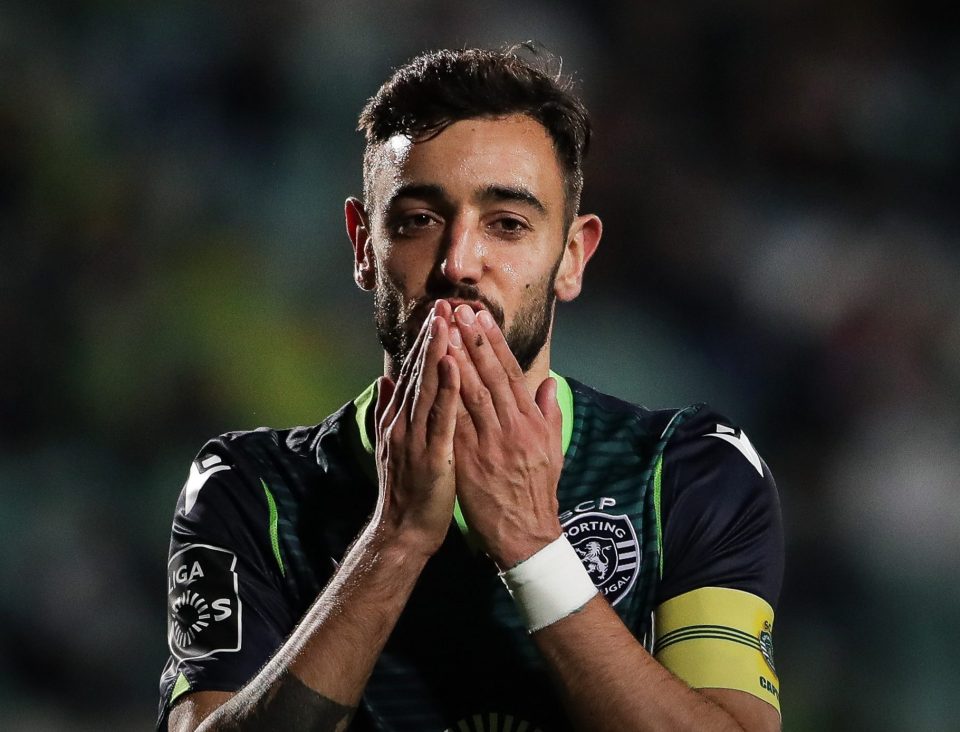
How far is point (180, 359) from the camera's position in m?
4.47

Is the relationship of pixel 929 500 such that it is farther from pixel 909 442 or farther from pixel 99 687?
pixel 99 687

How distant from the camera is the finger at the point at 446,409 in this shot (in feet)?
7.23

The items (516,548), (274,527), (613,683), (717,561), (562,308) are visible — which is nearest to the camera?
(613,683)

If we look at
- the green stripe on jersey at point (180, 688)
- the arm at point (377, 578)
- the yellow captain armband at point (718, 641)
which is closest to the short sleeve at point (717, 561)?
the yellow captain armband at point (718, 641)

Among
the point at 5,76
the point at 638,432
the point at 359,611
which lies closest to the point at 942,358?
the point at 638,432

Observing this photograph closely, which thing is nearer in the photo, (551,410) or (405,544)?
(405,544)

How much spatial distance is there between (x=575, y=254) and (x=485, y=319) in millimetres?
531

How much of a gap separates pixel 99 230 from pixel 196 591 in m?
2.51

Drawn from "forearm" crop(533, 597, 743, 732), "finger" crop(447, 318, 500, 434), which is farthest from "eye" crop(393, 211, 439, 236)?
"forearm" crop(533, 597, 743, 732)

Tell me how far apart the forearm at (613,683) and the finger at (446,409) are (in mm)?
379

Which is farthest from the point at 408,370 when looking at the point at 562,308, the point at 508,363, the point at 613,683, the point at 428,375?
the point at 562,308

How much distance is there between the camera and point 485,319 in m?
2.29

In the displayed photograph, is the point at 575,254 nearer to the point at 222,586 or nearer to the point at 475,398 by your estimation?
the point at 475,398

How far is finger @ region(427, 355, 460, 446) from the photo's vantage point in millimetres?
2203
